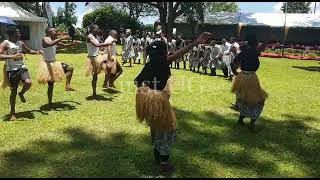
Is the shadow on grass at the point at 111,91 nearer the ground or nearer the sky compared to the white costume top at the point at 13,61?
nearer the ground

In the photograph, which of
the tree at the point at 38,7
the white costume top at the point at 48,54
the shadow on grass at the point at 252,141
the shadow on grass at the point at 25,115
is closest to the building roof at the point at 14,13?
the tree at the point at 38,7

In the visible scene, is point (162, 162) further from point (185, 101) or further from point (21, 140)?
point (185, 101)

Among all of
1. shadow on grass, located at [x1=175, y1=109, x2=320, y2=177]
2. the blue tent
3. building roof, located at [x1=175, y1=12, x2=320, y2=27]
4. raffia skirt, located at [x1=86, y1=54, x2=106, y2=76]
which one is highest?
building roof, located at [x1=175, y1=12, x2=320, y2=27]

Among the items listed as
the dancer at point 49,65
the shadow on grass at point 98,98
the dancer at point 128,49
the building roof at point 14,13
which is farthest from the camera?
the building roof at point 14,13

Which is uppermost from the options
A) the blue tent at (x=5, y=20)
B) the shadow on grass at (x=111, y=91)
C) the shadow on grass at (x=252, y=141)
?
the blue tent at (x=5, y=20)

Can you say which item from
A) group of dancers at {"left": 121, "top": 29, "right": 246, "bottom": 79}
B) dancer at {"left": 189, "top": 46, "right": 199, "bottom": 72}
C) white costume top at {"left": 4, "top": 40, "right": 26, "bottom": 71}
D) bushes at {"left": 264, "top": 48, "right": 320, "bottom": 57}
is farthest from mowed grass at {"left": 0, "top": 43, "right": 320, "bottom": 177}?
bushes at {"left": 264, "top": 48, "right": 320, "bottom": 57}

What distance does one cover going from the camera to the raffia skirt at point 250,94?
7.74 metres

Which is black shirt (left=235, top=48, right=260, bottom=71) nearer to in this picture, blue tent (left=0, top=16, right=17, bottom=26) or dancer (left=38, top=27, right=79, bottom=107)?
dancer (left=38, top=27, right=79, bottom=107)

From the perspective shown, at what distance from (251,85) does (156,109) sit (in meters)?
3.04

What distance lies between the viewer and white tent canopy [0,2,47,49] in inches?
1069

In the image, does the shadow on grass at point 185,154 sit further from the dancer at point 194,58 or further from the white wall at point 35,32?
the white wall at point 35,32

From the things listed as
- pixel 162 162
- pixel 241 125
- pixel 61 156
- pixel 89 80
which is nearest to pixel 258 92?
pixel 241 125

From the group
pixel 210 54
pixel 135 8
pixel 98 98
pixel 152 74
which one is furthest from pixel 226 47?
pixel 135 8

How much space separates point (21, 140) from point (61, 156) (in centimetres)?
115
